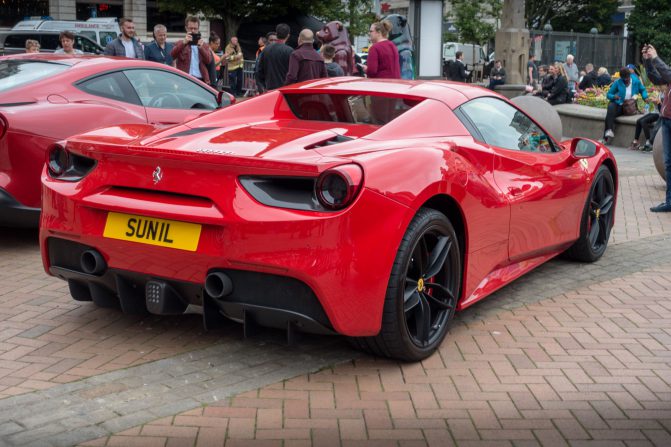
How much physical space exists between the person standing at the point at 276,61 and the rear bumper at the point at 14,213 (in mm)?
6725

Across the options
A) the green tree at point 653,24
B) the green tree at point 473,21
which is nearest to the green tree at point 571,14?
the green tree at point 473,21

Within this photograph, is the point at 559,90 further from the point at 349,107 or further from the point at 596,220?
the point at 349,107

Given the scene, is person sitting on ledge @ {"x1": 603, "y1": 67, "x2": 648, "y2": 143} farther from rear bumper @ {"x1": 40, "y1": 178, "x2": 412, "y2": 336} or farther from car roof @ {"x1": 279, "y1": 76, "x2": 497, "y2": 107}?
rear bumper @ {"x1": 40, "y1": 178, "x2": 412, "y2": 336}

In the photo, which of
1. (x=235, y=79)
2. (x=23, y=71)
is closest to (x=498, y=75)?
(x=235, y=79)

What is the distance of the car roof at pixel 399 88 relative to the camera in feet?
16.3

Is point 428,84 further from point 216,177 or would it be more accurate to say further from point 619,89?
point 619,89

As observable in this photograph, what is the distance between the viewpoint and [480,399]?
394 cm

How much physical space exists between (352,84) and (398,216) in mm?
1486

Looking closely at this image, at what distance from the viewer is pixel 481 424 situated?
3658 mm

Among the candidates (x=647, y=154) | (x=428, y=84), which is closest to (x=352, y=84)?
(x=428, y=84)

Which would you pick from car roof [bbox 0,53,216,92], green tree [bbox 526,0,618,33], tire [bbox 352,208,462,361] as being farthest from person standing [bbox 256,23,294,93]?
green tree [bbox 526,0,618,33]

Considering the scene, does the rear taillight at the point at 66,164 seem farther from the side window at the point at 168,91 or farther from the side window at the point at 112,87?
the side window at the point at 168,91

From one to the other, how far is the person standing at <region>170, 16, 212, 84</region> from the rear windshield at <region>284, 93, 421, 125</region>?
27.8 feet

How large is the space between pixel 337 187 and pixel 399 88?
145cm
